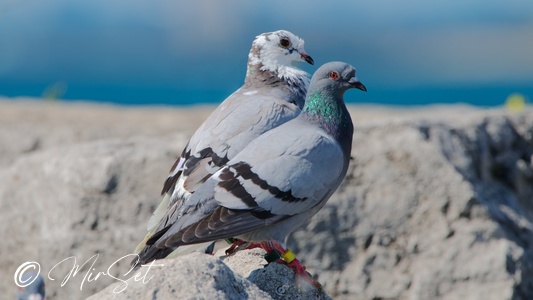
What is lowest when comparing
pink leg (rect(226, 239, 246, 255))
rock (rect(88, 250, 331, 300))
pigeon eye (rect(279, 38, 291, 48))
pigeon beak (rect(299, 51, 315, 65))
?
pink leg (rect(226, 239, 246, 255))

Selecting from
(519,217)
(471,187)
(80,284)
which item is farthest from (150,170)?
(519,217)

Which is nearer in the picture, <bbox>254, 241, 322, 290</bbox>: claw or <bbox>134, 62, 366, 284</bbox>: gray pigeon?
<bbox>134, 62, 366, 284</bbox>: gray pigeon

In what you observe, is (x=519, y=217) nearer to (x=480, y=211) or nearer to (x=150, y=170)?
(x=480, y=211)

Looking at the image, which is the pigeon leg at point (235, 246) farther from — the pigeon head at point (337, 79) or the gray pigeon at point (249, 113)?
the pigeon head at point (337, 79)

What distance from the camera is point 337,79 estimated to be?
5.16 m

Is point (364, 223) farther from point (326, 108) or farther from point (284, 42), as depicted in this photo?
point (326, 108)

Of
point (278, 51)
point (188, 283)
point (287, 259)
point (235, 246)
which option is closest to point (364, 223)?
point (278, 51)

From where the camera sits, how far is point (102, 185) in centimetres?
744

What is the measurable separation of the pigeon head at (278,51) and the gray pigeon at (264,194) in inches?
54.0

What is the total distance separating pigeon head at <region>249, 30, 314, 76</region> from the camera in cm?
632

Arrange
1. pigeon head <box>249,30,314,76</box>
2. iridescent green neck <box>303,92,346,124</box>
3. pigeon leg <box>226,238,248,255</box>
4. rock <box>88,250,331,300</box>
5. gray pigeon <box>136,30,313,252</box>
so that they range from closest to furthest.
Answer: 1. rock <box>88,250,331,300</box>
2. iridescent green neck <box>303,92,346,124</box>
3. gray pigeon <box>136,30,313,252</box>
4. pigeon leg <box>226,238,248,255</box>
5. pigeon head <box>249,30,314,76</box>

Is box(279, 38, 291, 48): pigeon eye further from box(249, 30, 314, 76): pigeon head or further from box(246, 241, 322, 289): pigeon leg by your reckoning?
box(246, 241, 322, 289): pigeon leg

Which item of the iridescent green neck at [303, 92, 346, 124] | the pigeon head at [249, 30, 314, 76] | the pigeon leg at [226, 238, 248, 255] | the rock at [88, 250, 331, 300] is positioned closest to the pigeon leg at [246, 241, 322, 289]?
the rock at [88, 250, 331, 300]

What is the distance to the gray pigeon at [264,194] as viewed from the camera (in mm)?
4773
